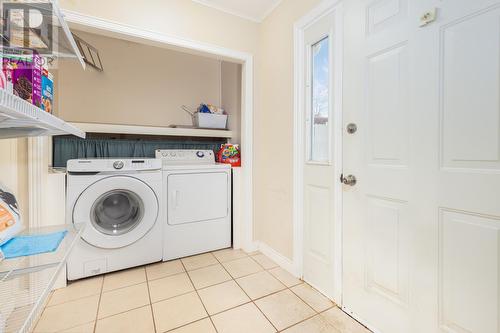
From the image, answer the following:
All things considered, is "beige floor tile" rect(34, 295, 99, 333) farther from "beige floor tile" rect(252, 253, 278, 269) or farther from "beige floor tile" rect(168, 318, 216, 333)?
"beige floor tile" rect(252, 253, 278, 269)

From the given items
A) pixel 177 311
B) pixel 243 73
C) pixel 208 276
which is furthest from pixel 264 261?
pixel 243 73

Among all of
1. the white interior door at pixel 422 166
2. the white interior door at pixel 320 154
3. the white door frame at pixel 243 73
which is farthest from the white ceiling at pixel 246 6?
the white interior door at pixel 422 166

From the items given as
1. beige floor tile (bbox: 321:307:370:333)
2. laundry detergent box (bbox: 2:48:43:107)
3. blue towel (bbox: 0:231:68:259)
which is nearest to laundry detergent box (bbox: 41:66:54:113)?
laundry detergent box (bbox: 2:48:43:107)

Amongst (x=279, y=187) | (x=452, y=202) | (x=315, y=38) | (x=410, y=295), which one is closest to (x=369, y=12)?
(x=315, y=38)

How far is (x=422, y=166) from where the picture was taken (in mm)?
1089

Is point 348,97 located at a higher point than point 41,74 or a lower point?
higher

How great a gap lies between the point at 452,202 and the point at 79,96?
3.32m

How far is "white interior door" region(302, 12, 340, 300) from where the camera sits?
1.55m

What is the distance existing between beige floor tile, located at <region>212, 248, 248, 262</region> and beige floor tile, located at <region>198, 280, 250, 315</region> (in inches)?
17.4

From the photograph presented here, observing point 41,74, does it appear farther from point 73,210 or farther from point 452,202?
point 452,202

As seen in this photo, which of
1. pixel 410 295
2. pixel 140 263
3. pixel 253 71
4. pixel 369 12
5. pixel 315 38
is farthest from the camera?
pixel 253 71

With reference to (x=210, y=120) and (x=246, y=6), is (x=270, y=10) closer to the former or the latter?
(x=246, y=6)

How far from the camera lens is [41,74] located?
2.65 ft

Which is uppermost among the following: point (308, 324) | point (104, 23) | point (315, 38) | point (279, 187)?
point (104, 23)
